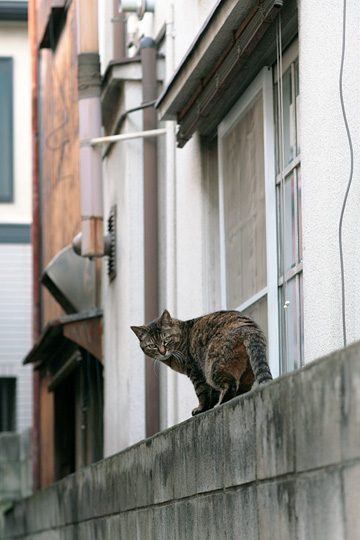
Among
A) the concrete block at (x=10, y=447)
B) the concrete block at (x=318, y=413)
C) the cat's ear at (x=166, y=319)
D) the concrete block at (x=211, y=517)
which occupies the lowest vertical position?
the concrete block at (x=211, y=517)

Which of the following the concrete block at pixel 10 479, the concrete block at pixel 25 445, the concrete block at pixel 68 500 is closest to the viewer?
the concrete block at pixel 68 500

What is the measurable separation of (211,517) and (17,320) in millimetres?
19921

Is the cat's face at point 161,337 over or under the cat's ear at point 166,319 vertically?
under

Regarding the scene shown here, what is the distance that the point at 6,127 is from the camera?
28781mm

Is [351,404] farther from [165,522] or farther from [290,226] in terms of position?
[290,226]

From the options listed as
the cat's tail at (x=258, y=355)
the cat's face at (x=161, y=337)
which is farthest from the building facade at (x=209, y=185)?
the cat's face at (x=161, y=337)

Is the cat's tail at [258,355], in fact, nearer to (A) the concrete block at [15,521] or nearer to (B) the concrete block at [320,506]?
(B) the concrete block at [320,506]

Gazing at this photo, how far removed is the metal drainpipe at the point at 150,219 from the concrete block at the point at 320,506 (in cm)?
767

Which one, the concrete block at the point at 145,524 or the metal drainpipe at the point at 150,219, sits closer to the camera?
the concrete block at the point at 145,524

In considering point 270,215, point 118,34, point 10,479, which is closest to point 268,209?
point 270,215

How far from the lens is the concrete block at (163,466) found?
9.43m

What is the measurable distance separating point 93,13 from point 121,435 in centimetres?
408

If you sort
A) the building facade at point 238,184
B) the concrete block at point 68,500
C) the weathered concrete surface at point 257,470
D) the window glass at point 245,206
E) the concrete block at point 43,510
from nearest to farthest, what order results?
the weathered concrete surface at point 257,470 → the building facade at point 238,184 → the window glass at point 245,206 → the concrete block at point 68,500 → the concrete block at point 43,510

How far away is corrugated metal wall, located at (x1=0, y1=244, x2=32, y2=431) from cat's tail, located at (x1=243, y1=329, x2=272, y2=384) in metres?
19.4
